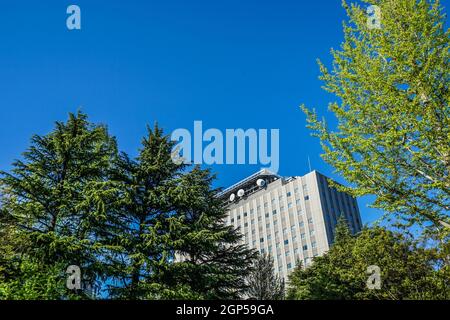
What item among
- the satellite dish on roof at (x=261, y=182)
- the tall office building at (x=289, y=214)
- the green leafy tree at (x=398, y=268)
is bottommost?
the green leafy tree at (x=398, y=268)

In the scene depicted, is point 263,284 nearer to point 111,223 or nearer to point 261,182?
point 111,223

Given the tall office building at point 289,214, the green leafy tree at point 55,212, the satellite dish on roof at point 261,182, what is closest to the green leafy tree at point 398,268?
the green leafy tree at point 55,212

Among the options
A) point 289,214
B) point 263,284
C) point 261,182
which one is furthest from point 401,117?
point 261,182

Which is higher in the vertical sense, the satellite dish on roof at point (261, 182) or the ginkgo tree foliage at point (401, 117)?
the satellite dish on roof at point (261, 182)

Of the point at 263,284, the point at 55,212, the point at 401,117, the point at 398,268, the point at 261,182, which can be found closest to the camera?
the point at 401,117

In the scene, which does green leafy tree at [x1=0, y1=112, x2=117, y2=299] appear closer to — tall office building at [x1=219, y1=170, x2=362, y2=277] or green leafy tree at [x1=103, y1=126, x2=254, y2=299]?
green leafy tree at [x1=103, y1=126, x2=254, y2=299]

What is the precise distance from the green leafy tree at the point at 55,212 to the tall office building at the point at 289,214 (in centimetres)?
7007

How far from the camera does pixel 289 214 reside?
90.1 metres

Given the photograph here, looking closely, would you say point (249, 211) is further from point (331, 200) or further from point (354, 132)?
point (354, 132)

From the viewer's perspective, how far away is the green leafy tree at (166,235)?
15.4 meters

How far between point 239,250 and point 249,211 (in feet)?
270

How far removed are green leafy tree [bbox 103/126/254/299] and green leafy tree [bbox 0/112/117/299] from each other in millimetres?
1122

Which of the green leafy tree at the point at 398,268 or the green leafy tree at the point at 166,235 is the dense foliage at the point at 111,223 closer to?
the green leafy tree at the point at 166,235

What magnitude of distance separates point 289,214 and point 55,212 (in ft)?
260
